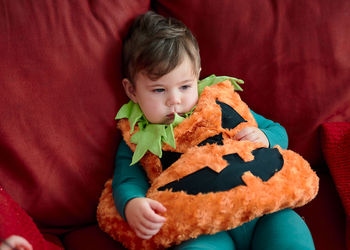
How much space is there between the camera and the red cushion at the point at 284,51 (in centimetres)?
106

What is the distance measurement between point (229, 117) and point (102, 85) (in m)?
0.34

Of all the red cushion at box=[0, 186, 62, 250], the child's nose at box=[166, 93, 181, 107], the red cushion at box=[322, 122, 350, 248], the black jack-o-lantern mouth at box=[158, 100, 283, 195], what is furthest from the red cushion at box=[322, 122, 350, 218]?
the red cushion at box=[0, 186, 62, 250]

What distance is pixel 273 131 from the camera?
1.02 metres

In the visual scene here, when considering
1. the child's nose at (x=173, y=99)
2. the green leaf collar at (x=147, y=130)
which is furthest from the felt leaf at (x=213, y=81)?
the child's nose at (x=173, y=99)

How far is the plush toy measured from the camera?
2.64 feet

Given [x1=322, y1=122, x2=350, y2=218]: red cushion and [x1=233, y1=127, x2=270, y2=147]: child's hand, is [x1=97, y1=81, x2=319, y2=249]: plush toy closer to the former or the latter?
[x1=233, y1=127, x2=270, y2=147]: child's hand

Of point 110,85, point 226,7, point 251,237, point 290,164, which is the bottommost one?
point 251,237

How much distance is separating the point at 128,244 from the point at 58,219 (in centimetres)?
22

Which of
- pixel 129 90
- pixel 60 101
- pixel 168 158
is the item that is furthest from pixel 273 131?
pixel 60 101

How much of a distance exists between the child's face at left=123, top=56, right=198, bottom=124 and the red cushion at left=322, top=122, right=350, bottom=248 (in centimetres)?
39

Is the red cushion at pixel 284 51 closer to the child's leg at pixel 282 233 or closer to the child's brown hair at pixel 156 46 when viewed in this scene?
the child's brown hair at pixel 156 46

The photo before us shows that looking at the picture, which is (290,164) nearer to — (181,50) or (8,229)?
(181,50)

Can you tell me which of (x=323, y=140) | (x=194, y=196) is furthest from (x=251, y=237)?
(x=323, y=140)

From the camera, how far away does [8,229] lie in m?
0.71
